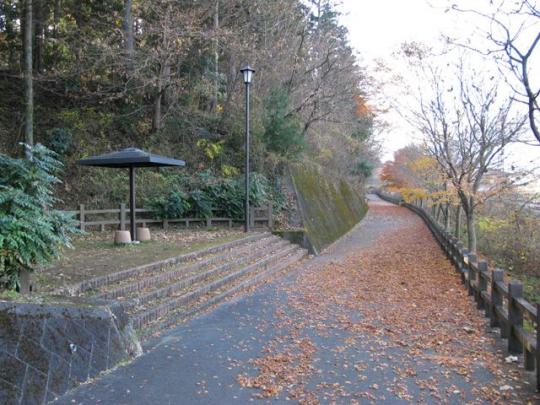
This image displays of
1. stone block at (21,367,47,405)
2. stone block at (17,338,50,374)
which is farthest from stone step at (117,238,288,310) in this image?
stone block at (21,367,47,405)

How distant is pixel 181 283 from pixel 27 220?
2.92m

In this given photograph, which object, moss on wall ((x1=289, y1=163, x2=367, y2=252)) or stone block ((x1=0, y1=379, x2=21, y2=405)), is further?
moss on wall ((x1=289, y1=163, x2=367, y2=252))

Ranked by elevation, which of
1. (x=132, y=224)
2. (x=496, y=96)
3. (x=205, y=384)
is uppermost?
(x=496, y=96)

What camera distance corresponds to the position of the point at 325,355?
5.40 meters

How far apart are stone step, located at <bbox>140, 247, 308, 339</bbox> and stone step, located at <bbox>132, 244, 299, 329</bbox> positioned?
0.06m

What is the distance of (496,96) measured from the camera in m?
11.2

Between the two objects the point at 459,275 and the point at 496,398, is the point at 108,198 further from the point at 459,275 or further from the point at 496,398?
the point at 496,398

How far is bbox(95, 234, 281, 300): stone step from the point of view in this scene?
6.69 m

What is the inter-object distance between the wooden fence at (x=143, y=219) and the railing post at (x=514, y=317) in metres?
10.4

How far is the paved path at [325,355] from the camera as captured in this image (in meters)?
4.29

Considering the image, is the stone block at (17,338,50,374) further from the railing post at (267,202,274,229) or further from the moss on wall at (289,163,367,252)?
the railing post at (267,202,274,229)

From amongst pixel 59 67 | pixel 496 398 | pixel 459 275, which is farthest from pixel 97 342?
pixel 59 67

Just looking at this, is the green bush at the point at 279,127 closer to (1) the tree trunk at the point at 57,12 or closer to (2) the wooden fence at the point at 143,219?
(2) the wooden fence at the point at 143,219

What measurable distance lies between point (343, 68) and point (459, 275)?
12.1 metres
